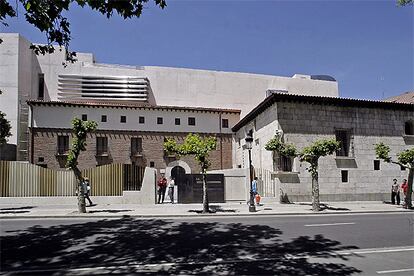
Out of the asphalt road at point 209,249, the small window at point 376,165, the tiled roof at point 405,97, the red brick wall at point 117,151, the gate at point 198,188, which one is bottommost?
the asphalt road at point 209,249

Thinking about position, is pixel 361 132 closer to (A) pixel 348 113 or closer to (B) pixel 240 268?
(A) pixel 348 113

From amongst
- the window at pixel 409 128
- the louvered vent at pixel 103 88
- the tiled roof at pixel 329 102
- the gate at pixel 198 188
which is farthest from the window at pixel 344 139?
the louvered vent at pixel 103 88

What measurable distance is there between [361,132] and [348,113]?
5.03 ft

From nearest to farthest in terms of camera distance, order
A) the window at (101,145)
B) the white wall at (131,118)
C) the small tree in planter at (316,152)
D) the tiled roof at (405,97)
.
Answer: the small tree in planter at (316,152)
the white wall at (131,118)
the window at (101,145)
the tiled roof at (405,97)

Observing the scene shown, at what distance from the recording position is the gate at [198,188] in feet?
67.1

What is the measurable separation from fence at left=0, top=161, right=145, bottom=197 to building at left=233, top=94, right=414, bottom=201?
30.9 feet

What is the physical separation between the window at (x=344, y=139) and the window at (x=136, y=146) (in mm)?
16445

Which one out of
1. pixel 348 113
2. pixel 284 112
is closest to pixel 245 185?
pixel 284 112

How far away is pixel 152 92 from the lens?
118 ft

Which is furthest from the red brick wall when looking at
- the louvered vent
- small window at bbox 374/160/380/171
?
small window at bbox 374/160/380/171

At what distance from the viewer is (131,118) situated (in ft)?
102

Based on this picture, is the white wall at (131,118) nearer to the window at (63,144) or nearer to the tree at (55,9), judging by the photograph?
the window at (63,144)

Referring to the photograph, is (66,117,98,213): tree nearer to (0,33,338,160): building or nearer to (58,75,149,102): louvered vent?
(0,33,338,160): building

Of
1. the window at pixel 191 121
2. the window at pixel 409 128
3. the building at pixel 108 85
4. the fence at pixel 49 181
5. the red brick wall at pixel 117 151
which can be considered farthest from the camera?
the window at pixel 191 121
